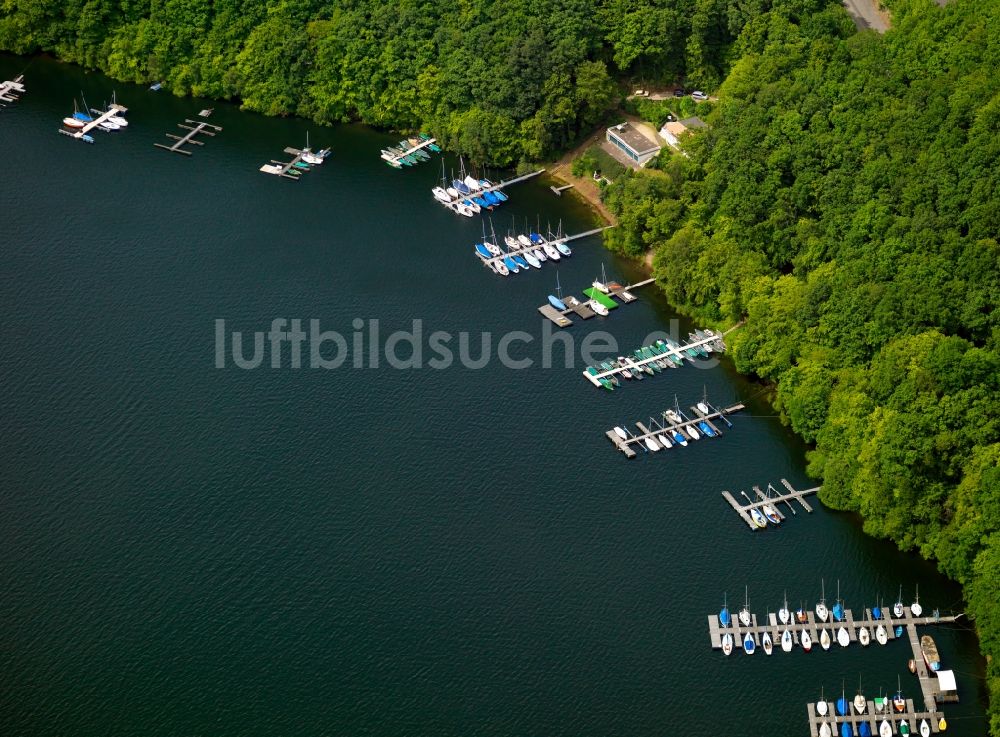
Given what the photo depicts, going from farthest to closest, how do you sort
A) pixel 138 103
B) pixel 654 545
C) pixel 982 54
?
pixel 138 103 < pixel 982 54 < pixel 654 545

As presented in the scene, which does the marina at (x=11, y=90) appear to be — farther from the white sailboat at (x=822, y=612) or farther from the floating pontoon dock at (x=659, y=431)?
the white sailboat at (x=822, y=612)

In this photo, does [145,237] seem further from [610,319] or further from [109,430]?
[610,319]

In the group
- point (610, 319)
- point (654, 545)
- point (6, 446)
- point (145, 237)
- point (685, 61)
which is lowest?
point (654, 545)

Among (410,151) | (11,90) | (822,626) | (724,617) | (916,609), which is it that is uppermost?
(11,90)

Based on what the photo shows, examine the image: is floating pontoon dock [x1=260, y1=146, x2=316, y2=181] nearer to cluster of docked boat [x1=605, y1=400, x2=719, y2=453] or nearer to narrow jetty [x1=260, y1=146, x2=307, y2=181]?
narrow jetty [x1=260, y1=146, x2=307, y2=181]

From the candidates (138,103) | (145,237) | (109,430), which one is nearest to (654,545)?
(109,430)

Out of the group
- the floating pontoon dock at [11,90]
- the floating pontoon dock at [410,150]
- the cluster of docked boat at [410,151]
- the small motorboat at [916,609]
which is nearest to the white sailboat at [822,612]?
the small motorboat at [916,609]

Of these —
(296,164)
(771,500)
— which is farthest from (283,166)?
(771,500)

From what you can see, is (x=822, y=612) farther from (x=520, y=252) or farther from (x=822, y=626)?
(x=520, y=252)
